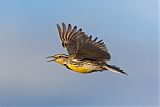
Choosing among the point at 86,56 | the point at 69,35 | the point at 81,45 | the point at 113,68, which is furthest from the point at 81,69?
the point at 69,35

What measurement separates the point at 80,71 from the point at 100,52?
45 centimetres

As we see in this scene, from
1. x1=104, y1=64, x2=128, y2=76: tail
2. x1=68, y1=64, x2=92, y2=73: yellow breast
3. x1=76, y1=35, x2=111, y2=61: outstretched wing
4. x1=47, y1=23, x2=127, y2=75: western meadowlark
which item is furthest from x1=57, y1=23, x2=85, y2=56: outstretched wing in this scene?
x1=104, y1=64, x2=128, y2=76: tail

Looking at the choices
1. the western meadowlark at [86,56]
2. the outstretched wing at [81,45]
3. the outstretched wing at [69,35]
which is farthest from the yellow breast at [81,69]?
the outstretched wing at [69,35]

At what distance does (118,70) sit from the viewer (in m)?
4.98

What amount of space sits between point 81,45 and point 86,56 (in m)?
0.18

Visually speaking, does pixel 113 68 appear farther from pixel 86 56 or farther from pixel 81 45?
pixel 81 45

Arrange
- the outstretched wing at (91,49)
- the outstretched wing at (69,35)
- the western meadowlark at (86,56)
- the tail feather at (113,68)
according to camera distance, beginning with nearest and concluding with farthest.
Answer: the tail feather at (113,68), the western meadowlark at (86,56), the outstretched wing at (91,49), the outstretched wing at (69,35)

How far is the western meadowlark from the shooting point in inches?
208

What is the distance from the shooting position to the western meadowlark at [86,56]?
5273 mm

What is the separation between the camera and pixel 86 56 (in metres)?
5.41

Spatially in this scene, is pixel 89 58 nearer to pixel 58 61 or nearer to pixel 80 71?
pixel 80 71

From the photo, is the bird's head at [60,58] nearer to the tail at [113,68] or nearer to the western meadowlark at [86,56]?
the western meadowlark at [86,56]

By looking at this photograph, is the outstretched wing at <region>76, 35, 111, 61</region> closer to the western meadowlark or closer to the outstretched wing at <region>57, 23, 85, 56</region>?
the western meadowlark

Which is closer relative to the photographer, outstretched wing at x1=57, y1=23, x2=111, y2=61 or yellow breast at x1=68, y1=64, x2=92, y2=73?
yellow breast at x1=68, y1=64, x2=92, y2=73
